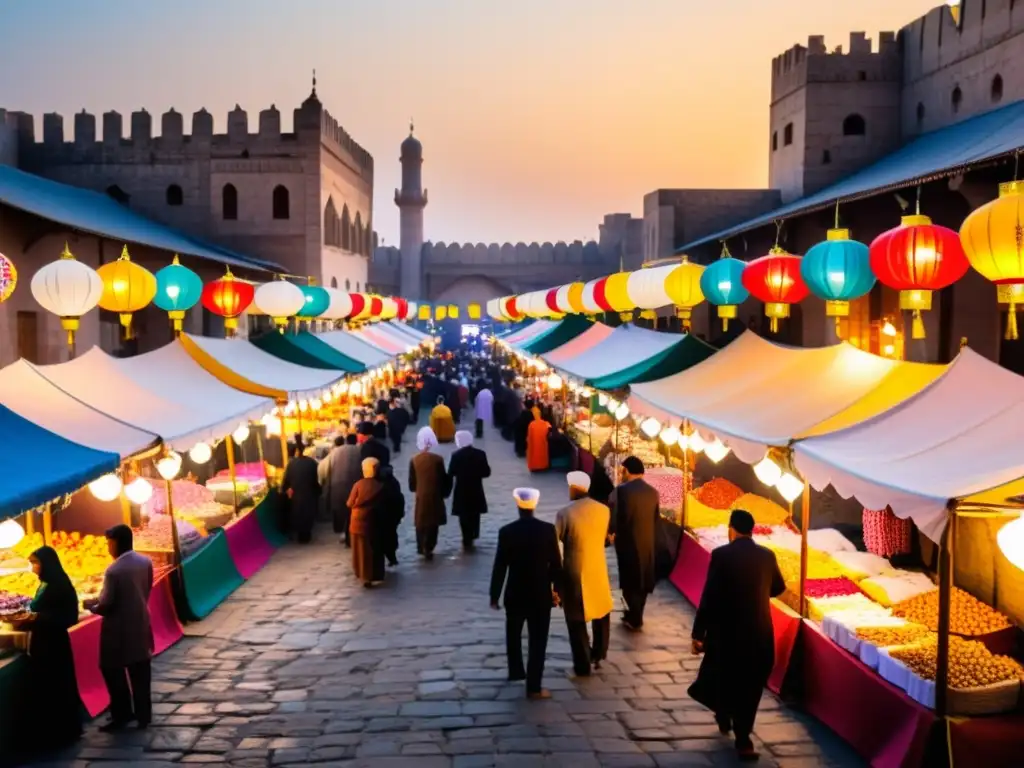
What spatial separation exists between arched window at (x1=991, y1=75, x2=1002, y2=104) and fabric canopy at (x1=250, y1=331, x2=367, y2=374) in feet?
42.1

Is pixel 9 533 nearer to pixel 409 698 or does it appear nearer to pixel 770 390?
pixel 409 698

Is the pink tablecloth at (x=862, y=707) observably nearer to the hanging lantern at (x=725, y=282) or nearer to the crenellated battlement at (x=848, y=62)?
the hanging lantern at (x=725, y=282)

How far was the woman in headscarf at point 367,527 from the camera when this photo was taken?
9.29m

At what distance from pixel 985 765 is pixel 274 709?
4.22 metres

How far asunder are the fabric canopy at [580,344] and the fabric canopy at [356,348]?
3551mm

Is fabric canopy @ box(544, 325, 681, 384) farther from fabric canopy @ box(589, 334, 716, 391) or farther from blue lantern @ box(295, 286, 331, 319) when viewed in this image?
blue lantern @ box(295, 286, 331, 319)

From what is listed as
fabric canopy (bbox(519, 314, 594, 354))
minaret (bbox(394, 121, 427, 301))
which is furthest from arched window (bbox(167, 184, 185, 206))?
minaret (bbox(394, 121, 427, 301))

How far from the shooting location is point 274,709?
6.30 m

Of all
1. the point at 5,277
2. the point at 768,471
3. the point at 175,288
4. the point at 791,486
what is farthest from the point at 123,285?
the point at 791,486

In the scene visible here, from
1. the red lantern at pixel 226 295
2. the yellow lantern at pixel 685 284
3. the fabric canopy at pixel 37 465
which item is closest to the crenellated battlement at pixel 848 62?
the yellow lantern at pixel 685 284

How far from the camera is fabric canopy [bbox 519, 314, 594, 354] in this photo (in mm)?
20031

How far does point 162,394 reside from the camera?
9336 millimetres

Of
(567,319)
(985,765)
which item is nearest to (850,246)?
(985,765)

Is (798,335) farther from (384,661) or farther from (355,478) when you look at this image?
(384,661)
